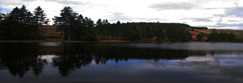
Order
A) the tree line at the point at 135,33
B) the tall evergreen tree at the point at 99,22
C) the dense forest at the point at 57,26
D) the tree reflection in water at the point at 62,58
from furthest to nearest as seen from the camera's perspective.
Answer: the tall evergreen tree at the point at 99,22, the tree line at the point at 135,33, the dense forest at the point at 57,26, the tree reflection in water at the point at 62,58

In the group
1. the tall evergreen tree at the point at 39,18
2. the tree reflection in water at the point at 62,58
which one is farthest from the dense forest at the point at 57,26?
the tree reflection in water at the point at 62,58

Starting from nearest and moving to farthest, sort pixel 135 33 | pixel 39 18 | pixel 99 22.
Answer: pixel 39 18 < pixel 135 33 < pixel 99 22

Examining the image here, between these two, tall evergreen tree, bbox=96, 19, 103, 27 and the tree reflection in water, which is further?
tall evergreen tree, bbox=96, 19, 103, 27

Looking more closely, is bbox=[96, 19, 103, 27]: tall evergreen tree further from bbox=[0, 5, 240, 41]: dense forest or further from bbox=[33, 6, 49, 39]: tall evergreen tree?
bbox=[33, 6, 49, 39]: tall evergreen tree

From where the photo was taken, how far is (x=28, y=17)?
67000 mm

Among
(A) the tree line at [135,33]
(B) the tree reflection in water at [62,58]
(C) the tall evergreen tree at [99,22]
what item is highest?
(C) the tall evergreen tree at [99,22]

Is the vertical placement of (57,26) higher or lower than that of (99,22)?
lower

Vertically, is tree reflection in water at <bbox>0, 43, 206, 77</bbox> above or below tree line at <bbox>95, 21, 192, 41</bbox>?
below

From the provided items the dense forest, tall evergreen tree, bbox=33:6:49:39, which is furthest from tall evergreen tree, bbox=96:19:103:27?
tall evergreen tree, bbox=33:6:49:39

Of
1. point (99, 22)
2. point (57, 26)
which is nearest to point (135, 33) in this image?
point (99, 22)

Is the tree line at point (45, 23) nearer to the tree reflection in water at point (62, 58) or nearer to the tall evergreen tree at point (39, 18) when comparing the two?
the tall evergreen tree at point (39, 18)

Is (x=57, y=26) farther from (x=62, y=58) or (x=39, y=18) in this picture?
(x=62, y=58)

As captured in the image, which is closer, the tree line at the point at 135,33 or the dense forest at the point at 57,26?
the dense forest at the point at 57,26

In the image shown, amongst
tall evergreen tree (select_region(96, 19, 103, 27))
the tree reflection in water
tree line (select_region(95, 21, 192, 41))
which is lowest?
the tree reflection in water
